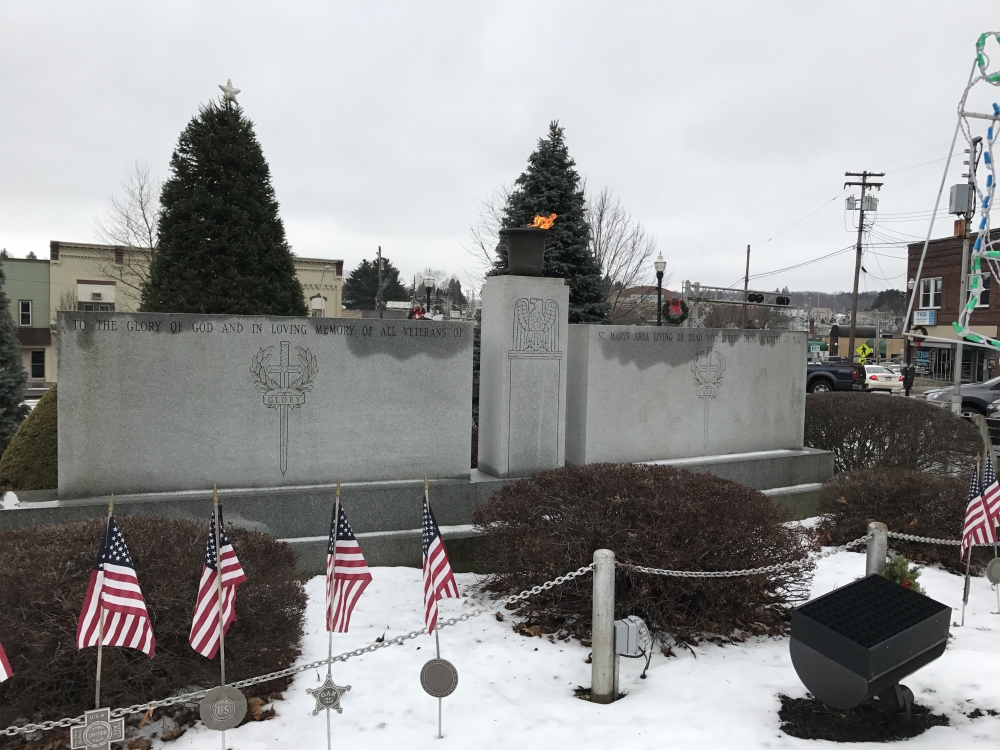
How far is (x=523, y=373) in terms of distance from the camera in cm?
856

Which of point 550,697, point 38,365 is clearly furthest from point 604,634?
point 38,365

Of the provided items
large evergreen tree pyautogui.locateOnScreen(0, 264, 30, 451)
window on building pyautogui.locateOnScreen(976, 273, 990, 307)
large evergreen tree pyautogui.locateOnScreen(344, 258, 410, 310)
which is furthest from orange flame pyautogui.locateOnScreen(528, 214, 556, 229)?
large evergreen tree pyautogui.locateOnScreen(344, 258, 410, 310)

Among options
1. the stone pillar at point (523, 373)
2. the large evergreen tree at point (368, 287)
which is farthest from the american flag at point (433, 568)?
the large evergreen tree at point (368, 287)

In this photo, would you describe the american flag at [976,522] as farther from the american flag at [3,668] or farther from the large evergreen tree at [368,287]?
the large evergreen tree at [368,287]

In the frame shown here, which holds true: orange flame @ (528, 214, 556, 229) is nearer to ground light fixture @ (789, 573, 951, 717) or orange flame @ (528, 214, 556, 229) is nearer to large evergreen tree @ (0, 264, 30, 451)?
ground light fixture @ (789, 573, 951, 717)

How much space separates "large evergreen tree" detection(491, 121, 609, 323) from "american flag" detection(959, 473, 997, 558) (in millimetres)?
9257

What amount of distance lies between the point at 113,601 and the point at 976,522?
6713 millimetres

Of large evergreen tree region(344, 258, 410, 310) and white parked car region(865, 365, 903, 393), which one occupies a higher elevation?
large evergreen tree region(344, 258, 410, 310)

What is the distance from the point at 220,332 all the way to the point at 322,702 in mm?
4156

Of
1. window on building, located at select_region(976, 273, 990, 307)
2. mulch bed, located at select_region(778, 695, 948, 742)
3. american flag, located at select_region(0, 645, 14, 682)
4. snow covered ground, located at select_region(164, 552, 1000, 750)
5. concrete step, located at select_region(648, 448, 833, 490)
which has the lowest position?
snow covered ground, located at select_region(164, 552, 1000, 750)

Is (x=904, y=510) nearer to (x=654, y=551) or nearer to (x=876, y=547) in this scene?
(x=876, y=547)

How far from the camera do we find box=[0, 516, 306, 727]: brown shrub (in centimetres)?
407

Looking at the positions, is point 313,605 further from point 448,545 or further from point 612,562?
point 612,562

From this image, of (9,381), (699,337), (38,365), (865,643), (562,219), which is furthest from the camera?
(38,365)
